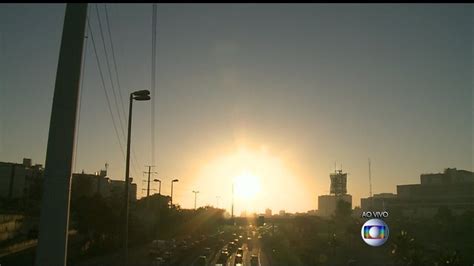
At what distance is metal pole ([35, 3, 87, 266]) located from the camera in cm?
1120

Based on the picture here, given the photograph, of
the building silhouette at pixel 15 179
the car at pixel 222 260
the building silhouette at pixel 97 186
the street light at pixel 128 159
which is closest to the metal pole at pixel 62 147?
the street light at pixel 128 159

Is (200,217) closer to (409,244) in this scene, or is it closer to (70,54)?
(409,244)

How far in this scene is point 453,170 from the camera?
6973 inches

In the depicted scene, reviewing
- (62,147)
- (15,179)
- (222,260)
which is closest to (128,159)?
(62,147)

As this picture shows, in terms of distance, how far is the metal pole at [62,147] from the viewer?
36.7 ft

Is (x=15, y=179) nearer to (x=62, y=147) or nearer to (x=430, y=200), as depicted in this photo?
(x=62, y=147)

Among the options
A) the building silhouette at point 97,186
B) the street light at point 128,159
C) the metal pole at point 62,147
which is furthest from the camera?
the building silhouette at point 97,186

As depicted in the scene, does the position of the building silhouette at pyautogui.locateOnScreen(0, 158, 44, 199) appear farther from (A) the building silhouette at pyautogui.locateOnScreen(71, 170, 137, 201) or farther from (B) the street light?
(B) the street light

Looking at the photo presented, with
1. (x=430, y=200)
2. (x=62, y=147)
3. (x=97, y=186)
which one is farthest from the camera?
(x=97, y=186)

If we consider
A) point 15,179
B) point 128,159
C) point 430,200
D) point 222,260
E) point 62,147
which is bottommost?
point 222,260

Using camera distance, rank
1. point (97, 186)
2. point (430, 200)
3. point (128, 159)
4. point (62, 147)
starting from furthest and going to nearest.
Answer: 1. point (97, 186)
2. point (430, 200)
3. point (128, 159)
4. point (62, 147)

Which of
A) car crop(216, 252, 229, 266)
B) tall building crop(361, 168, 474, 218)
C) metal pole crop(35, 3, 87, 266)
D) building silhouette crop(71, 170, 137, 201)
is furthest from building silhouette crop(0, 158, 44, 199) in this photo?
metal pole crop(35, 3, 87, 266)

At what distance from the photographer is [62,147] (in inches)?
449

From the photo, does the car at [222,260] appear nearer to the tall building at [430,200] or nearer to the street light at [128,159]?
the street light at [128,159]
